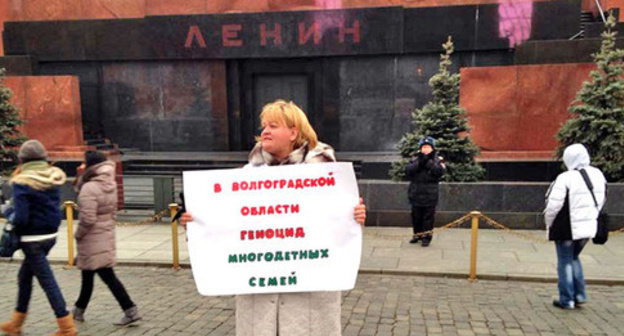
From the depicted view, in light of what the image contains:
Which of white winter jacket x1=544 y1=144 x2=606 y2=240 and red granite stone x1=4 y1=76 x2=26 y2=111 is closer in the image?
white winter jacket x1=544 y1=144 x2=606 y2=240

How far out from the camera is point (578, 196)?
5.26 m

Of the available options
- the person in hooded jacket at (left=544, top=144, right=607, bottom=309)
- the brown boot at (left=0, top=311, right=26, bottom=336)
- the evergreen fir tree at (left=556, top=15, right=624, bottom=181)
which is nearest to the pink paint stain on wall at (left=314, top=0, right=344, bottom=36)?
the evergreen fir tree at (left=556, top=15, right=624, bottom=181)

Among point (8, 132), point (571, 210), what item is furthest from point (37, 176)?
point (8, 132)

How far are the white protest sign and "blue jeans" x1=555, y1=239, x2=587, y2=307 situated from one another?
383 cm

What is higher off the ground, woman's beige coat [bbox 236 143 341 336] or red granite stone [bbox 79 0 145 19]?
red granite stone [bbox 79 0 145 19]

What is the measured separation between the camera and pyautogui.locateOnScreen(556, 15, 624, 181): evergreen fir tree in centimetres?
925

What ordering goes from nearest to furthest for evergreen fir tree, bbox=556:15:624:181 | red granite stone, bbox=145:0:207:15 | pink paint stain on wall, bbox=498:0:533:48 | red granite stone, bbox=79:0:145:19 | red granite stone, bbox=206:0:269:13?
evergreen fir tree, bbox=556:15:624:181, pink paint stain on wall, bbox=498:0:533:48, red granite stone, bbox=206:0:269:13, red granite stone, bbox=145:0:207:15, red granite stone, bbox=79:0:145:19

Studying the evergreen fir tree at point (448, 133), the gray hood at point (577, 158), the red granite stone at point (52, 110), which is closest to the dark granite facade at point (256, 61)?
the red granite stone at point (52, 110)

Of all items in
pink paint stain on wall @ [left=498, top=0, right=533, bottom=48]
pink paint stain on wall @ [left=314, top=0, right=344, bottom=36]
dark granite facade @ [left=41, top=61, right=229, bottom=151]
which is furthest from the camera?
dark granite facade @ [left=41, top=61, right=229, bottom=151]

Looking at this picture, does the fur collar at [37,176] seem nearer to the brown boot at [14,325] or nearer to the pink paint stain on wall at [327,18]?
the brown boot at [14,325]

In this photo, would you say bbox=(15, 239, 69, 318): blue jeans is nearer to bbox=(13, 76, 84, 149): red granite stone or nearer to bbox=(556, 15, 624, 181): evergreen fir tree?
bbox=(556, 15, 624, 181): evergreen fir tree

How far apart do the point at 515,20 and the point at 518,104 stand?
224 inches

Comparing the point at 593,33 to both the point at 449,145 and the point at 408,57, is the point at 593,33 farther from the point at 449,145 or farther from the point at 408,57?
the point at 449,145

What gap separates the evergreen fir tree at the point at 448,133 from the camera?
9977mm
